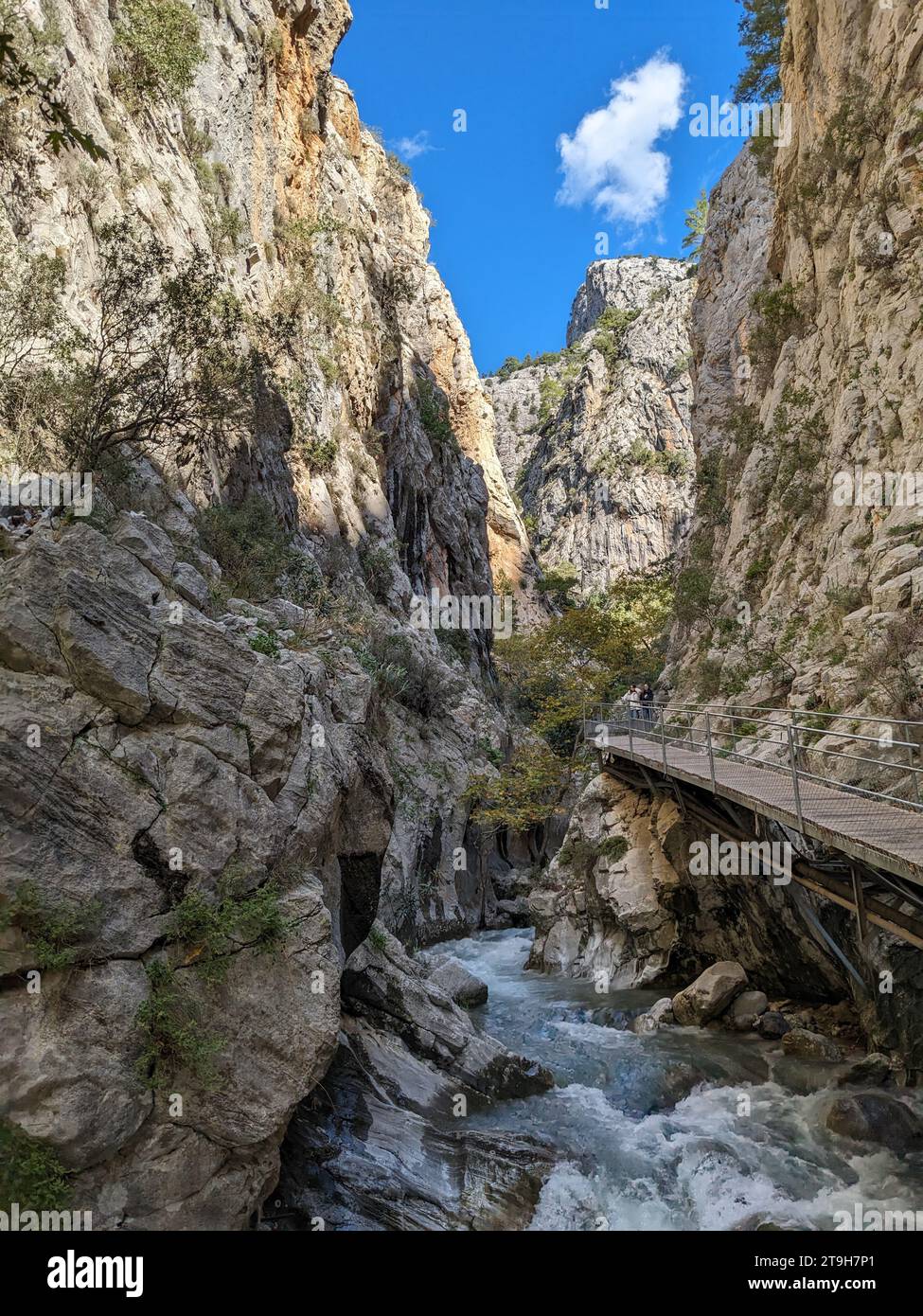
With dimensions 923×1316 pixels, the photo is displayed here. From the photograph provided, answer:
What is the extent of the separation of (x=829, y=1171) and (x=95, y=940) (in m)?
8.07

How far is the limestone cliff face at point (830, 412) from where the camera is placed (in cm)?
1357

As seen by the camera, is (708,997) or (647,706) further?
(647,706)

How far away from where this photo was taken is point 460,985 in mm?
14492

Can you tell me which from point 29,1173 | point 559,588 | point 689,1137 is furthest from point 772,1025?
point 559,588

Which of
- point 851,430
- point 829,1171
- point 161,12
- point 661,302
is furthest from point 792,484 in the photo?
point 661,302

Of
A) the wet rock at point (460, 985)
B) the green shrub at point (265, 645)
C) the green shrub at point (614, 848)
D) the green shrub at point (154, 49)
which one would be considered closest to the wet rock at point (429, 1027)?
the wet rock at point (460, 985)

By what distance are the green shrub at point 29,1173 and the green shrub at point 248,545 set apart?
9.24m

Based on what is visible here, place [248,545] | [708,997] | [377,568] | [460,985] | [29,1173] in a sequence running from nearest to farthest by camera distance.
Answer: [29,1173]
[708,997]
[460,985]
[248,545]
[377,568]

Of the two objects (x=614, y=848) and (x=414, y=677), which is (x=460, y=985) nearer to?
(x=614, y=848)

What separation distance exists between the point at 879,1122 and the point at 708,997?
401 cm

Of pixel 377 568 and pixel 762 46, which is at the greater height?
pixel 762 46

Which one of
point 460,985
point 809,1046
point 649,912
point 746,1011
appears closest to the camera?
point 809,1046

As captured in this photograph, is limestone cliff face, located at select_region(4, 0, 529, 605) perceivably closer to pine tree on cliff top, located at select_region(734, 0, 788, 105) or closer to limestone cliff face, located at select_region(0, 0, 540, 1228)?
limestone cliff face, located at select_region(0, 0, 540, 1228)

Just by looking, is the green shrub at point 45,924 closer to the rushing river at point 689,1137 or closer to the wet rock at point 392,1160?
the wet rock at point 392,1160
